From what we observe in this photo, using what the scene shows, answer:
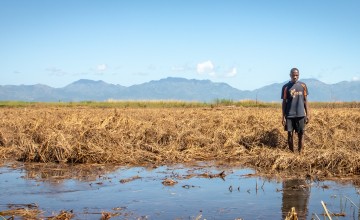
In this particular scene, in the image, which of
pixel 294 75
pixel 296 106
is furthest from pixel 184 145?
pixel 294 75

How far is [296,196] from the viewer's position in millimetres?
6598

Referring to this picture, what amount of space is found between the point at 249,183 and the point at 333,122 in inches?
318

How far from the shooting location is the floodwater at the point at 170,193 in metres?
5.77

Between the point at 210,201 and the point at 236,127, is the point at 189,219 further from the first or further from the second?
the point at 236,127

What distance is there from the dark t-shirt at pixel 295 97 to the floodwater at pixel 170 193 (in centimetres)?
218

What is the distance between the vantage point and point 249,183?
767cm

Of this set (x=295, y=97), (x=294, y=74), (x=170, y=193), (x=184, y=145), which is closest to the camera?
(x=170, y=193)

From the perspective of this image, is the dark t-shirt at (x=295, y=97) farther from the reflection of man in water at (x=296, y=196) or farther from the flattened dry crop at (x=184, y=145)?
the reflection of man in water at (x=296, y=196)

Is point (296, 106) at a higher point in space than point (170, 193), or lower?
higher

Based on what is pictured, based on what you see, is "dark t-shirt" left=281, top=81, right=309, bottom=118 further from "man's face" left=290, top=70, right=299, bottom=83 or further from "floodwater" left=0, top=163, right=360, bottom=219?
"floodwater" left=0, top=163, right=360, bottom=219

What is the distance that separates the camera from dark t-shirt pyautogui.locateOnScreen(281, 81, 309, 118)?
10.3 metres

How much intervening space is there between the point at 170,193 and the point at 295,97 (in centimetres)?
466

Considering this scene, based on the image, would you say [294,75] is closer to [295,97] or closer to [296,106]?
[295,97]

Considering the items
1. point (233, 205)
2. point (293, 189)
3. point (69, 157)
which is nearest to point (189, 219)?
point (233, 205)
